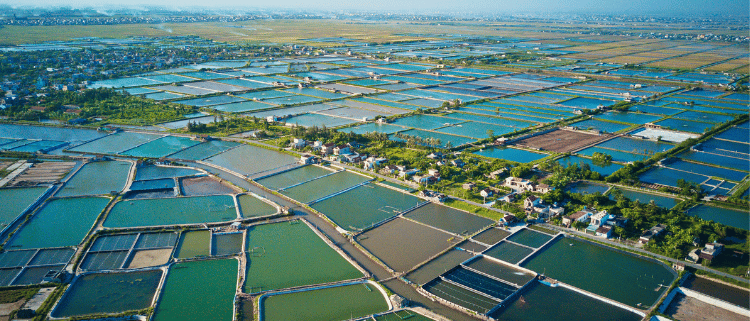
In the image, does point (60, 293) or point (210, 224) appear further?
point (210, 224)

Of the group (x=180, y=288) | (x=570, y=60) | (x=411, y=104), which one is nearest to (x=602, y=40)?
(x=570, y=60)

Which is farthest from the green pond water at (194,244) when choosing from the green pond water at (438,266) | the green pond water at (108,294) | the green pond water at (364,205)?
the green pond water at (438,266)

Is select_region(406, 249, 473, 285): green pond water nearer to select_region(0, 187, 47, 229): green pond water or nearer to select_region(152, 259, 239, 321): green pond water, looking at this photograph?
select_region(152, 259, 239, 321): green pond water

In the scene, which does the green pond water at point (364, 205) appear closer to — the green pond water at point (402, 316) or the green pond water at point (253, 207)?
the green pond water at point (253, 207)

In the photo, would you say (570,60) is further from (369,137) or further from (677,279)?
(677,279)

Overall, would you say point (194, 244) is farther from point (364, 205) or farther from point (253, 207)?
point (364, 205)

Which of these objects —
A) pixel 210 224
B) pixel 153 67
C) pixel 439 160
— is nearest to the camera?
pixel 210 224
